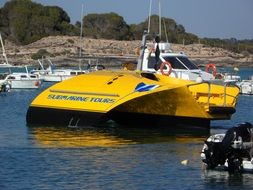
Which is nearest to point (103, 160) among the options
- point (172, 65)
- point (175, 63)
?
point (172, 65)

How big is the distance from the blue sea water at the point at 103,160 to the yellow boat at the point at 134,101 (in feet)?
2.13

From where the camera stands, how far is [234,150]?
19594 millimetres

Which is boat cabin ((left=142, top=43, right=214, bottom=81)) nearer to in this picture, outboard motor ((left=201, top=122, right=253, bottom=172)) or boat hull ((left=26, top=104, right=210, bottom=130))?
boat hull ((left=26, top=104, right=210, bottom=130))

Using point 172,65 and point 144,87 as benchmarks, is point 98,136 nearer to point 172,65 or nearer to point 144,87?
point 144,87

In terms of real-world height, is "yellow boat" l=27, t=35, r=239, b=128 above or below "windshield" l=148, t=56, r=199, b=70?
below

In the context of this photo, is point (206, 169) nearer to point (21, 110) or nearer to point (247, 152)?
point (247, 152)

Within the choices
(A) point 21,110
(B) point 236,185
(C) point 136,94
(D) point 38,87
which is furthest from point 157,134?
(D) point 38,87

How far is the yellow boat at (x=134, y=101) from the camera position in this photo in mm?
28922

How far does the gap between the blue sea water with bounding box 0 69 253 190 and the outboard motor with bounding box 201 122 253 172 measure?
245mm

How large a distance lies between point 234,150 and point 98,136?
9.15m

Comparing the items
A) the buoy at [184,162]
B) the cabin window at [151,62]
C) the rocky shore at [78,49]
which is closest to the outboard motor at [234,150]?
the buoy at [184,162]

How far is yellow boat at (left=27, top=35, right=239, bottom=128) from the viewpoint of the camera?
2892cm

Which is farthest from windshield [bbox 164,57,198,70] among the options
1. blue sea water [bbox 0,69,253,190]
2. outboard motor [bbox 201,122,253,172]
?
outboard motor [bbox 201,122,253,172]

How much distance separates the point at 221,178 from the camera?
19219 mm
